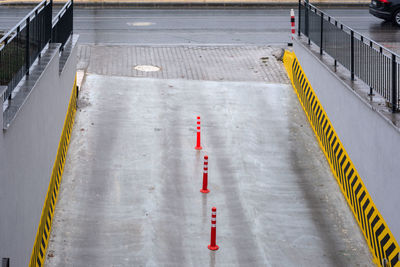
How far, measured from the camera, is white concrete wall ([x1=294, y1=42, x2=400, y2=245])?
10438 mm

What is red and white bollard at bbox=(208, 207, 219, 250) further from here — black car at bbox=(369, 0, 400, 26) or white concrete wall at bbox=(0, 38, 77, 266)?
black car at bbox=(369, 0, 400, 26)

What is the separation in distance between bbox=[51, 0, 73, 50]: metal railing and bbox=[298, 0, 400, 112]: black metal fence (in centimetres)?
567

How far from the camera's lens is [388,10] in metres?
25.4

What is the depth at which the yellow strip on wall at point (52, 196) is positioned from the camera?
34.1 ft

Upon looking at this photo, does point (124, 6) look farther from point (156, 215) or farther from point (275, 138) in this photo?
point (156, 215)

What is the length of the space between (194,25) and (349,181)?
47.9 ft

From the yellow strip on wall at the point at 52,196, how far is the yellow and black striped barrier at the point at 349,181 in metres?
5.16

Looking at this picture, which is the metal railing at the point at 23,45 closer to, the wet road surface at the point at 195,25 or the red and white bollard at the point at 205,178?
the red and white bollard at the point at 205,178

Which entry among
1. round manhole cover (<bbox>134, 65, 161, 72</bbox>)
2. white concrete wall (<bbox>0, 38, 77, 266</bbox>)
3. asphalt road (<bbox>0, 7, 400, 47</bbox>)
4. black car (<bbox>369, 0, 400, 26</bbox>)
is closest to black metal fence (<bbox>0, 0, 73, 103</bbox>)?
white concrete wall (<bbox>0, 38, 77, 266</bbox>)

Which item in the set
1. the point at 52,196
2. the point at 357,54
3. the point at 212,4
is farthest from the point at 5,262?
the point at 212,4

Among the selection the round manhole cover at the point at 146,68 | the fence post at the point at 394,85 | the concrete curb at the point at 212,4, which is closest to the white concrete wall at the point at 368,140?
the fence post at the point at 394,85

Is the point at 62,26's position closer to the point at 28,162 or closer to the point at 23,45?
the point at 23,45

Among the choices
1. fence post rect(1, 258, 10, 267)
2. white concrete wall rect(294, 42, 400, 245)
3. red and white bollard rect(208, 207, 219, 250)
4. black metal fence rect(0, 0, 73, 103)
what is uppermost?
black metal fence rect(0, 0, 73, 103)

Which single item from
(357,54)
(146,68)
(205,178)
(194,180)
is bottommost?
(194,180)
